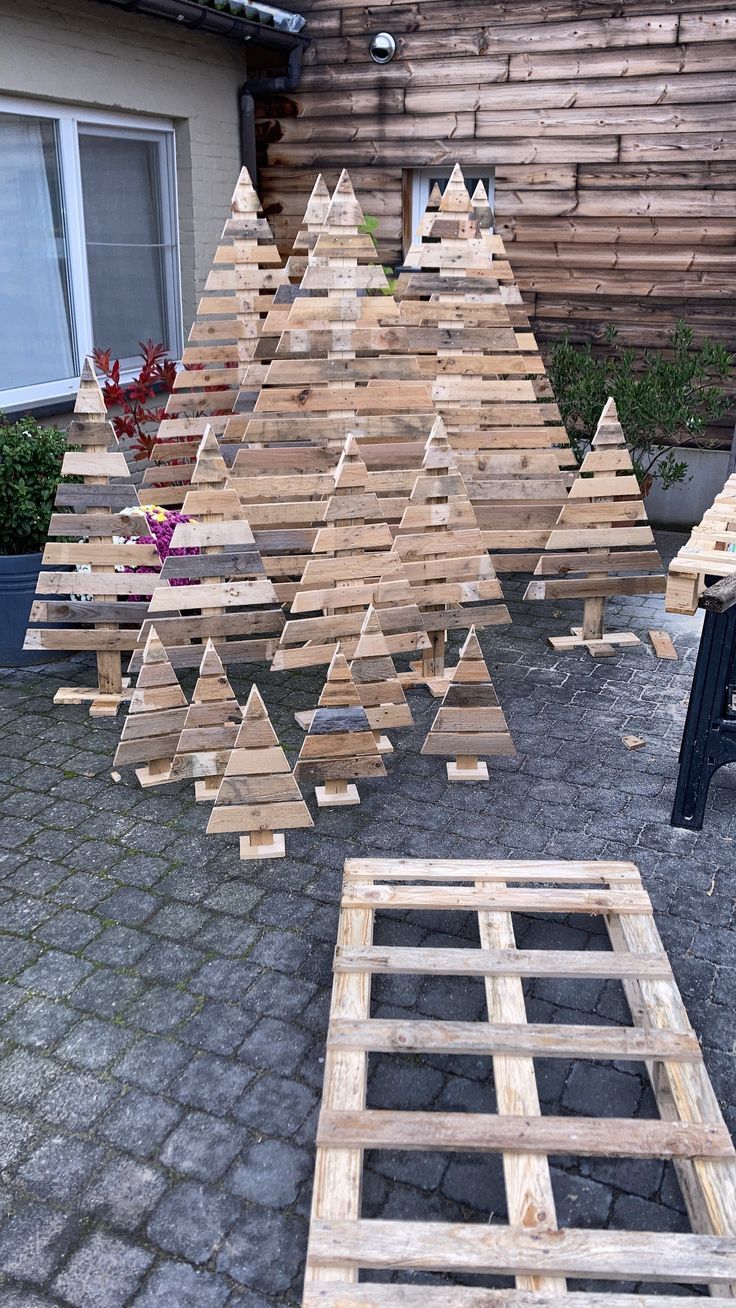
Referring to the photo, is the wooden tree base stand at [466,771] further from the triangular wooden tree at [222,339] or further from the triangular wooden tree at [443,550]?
the triangular wooden tree at [222,339]

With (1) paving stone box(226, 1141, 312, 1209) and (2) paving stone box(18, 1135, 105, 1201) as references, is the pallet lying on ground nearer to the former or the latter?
(1) paving stone box(226, 1141, 312, 1209)

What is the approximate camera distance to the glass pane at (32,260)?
314 inches

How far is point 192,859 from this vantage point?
4.57 m

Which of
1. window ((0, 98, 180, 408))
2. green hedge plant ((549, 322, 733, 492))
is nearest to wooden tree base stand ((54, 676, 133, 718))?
window ((0, 98, 180, 408))

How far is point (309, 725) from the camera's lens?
18.6 feet

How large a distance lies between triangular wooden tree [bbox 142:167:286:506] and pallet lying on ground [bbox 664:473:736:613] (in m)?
3.82

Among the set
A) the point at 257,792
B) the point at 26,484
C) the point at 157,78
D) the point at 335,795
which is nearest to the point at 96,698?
the point at 26,484

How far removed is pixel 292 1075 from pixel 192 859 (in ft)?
4.52

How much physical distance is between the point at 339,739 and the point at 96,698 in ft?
6.06

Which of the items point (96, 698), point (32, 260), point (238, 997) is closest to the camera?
point (238, 997)

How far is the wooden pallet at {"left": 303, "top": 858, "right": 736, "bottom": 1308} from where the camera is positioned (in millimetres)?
2469

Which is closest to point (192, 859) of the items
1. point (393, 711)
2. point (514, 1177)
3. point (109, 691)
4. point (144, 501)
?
point (393, 711)

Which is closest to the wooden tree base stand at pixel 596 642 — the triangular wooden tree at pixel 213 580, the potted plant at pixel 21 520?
the triangular wooden tree at pixel 213 580

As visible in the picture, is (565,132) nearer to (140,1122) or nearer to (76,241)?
(76,241)
